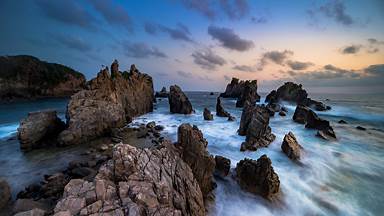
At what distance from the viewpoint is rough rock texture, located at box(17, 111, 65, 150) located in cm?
1659

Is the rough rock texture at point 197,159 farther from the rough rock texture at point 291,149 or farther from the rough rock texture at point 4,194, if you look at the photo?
the rough rock texture at point 291,149

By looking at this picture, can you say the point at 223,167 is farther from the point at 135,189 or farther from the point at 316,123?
the point at 316,123

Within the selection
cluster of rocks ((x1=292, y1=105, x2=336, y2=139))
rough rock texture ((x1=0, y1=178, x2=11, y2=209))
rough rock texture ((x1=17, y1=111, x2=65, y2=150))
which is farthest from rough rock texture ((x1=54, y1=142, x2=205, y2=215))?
cluster of rocks ((x1=292, y1=105, x2=336, y2=139))

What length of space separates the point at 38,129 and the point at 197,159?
1547 cm

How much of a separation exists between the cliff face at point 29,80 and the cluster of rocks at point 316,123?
8510 centimetres

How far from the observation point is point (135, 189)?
6.49 meters

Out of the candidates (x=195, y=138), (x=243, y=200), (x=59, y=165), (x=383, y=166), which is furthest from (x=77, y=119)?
(x=383, y=166)

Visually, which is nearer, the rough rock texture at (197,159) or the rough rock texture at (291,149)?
the rough rock texture at (197,159)

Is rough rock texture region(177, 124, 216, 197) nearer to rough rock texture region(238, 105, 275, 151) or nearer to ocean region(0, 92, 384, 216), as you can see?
ocean region(0, 92, 384, 216)

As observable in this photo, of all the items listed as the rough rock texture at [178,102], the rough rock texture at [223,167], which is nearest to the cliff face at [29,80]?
the rough rock texture at [178,102]

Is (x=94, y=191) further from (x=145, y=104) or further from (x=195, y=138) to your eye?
(x=145, y=104)

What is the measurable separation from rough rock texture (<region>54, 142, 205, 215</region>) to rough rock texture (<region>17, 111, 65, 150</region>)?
558 inches

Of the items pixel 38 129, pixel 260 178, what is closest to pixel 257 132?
pixel 260 178

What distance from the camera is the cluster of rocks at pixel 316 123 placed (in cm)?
A: 2369
